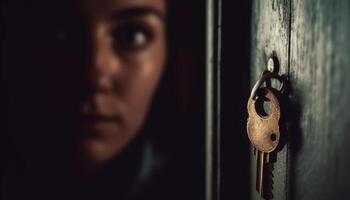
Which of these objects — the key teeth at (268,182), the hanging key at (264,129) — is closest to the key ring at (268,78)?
the hanging key at (264,129)

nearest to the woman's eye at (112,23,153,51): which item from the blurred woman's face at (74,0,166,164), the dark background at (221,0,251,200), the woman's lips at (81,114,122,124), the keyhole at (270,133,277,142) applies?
the blurred woman's face at (74,0,166,164)

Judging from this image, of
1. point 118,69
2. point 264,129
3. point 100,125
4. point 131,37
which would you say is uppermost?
point 131,37

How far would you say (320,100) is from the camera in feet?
1.50

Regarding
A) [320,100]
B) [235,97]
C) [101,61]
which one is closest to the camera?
[320,100]

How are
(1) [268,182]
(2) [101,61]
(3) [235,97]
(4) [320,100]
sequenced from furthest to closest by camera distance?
(2) [101,61] → (3) [235,97] → (1) [268,182] → (4) [320,100]

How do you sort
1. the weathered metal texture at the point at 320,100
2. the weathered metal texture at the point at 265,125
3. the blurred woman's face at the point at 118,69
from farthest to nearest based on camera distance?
the blurred woman's face at the point at 118,69 < the weathered metal texture at the point at 265,125 < the weathered metal texture at the point at 320,100

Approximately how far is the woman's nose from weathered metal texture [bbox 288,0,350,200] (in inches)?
36.3

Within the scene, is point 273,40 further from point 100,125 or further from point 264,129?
point 100,125

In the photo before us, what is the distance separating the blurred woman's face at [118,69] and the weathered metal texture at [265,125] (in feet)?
2.86

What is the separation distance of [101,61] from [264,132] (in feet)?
→ 3.01

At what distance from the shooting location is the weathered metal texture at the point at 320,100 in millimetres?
410

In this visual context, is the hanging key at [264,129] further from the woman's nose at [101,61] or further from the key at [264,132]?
the woman's nose at [101,61]

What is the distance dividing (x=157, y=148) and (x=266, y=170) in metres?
1.11

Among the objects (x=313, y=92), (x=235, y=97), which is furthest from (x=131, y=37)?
(x=313, y=92)
